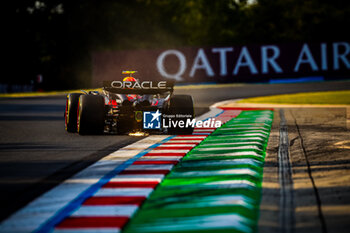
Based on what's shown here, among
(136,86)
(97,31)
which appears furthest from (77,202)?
(97,31)

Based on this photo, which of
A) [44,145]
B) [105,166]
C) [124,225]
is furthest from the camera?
[44,145]

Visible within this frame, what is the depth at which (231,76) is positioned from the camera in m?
43.1

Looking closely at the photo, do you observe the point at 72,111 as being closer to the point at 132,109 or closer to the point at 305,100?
the point at 132,109

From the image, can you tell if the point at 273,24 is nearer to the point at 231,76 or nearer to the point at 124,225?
the point at 231,76

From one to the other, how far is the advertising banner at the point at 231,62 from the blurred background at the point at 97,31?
3.84 ft

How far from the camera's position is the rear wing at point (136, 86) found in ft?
39.7

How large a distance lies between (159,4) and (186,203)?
2269 inches

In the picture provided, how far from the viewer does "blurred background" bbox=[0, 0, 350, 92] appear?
1976 inches

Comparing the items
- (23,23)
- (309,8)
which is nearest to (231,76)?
(23,23)

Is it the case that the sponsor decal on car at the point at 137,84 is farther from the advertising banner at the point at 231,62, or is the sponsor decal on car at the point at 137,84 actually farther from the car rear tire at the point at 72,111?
the advertising banner at the point at 231,62

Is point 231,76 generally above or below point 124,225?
above

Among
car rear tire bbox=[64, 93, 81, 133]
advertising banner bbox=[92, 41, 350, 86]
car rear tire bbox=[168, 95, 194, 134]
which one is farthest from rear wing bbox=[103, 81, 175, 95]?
advertising banner bbox=[92, 41, 350, 86]

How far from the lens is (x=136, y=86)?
1219 cm

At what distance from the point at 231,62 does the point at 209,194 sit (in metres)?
36.6
